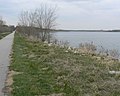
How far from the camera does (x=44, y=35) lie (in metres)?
45.5

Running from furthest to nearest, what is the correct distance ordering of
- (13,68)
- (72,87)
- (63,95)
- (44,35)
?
(44,35), (13,68), (72,87), (63,95)

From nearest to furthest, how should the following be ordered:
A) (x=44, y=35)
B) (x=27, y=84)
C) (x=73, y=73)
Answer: (x=27, y=84) → (x=73, y=73) → (x=44, y=35)

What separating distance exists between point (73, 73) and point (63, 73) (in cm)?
50

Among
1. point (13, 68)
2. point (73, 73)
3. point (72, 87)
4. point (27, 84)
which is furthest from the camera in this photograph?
point (13, 68)

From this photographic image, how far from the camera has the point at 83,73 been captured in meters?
10.9

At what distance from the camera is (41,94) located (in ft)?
27.5

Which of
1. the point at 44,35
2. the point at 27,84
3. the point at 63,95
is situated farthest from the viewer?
the point at 44,35

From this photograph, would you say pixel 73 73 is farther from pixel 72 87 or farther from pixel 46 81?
pixel 72 87

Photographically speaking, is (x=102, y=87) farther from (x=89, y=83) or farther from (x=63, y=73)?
(x=63, y=73)

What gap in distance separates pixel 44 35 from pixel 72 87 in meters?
36.8

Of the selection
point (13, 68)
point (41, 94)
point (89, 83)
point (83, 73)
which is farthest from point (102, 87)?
point (13, 68)

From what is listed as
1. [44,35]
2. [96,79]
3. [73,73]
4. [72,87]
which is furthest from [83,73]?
[44,35]

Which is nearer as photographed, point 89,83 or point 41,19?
point 89,83

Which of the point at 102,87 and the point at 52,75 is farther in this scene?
the point at 52,75
